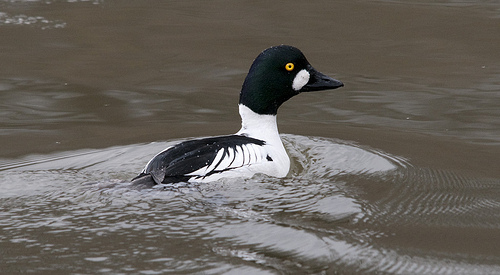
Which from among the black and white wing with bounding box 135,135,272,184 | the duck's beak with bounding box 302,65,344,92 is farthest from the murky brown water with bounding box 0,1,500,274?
the duck's beak with bounding box 302,65,344,92

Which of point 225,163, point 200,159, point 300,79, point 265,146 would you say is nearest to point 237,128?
point 300,79

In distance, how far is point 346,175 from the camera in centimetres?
574

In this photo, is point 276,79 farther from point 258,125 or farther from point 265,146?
point 265,146

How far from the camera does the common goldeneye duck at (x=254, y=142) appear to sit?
515 cm

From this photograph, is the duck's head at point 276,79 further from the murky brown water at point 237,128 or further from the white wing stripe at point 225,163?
the white wing stripe at point 225,163

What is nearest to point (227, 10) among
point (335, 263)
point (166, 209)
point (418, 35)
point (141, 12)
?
point (141, 12)

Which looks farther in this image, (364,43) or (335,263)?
(364,43)

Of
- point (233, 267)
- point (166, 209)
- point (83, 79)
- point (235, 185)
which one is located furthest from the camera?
point (83, 79)

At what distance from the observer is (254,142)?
18.9 ft

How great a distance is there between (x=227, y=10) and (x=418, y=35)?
8.48 ft

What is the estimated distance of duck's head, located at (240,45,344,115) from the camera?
19.7 ft

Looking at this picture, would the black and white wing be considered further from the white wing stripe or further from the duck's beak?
the duck's beak

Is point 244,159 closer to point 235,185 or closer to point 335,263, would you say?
point 235,185

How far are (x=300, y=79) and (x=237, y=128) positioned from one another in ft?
4.29
